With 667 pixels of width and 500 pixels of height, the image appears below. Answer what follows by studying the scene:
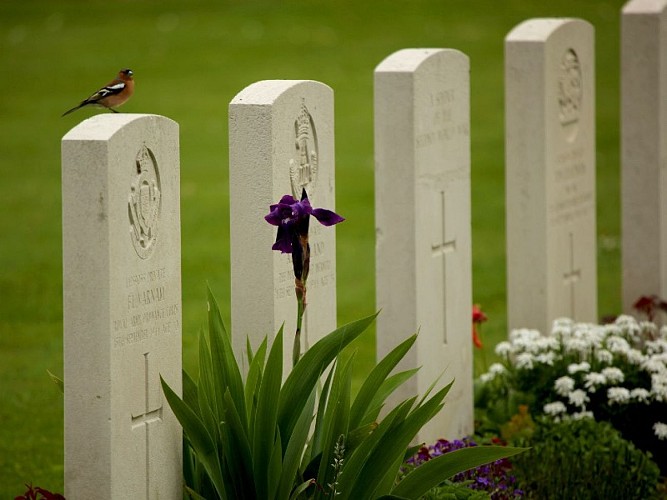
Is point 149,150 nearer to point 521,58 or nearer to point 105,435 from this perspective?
point 105,435

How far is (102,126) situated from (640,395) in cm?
350

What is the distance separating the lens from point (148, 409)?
4.68 m

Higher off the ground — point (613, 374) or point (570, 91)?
point (570, 91)

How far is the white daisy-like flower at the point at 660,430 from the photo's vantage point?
649 centimetres

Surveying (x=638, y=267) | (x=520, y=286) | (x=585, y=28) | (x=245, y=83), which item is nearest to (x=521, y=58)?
(x=585, y=28)

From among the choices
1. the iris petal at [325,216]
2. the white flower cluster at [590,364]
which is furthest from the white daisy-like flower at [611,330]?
the iris petal at [325,216]

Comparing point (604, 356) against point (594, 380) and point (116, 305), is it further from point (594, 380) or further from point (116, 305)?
point (116, 305)

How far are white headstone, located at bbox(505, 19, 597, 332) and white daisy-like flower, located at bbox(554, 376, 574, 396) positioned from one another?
0.93 metres

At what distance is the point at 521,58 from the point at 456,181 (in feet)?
3.90

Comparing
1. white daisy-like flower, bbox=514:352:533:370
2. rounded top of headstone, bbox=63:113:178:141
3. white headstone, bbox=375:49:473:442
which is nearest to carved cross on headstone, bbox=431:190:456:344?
white headstone, bbox=375:49:473:442

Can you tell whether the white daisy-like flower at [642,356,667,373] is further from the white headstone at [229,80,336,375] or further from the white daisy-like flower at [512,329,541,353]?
the white headstone at [229,80,336,375]

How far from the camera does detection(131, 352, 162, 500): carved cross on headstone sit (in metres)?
4.62

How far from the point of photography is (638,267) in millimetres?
8602

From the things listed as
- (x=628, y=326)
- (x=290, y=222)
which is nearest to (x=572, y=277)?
(x=628, y=326)
